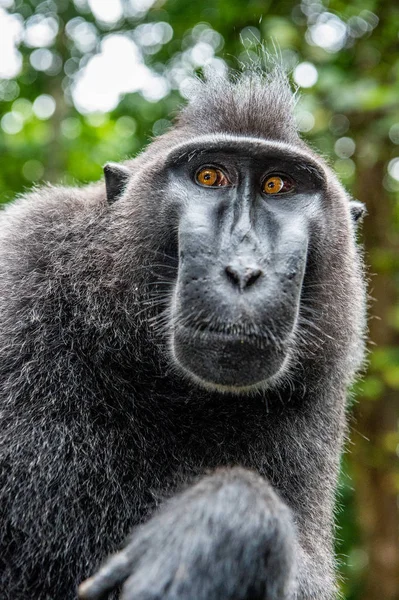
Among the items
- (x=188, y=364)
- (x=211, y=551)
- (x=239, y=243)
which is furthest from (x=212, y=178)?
(x=211, y=551)

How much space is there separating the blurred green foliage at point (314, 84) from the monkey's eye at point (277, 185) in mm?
2869

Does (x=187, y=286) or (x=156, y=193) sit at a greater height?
(x=156, y=193)

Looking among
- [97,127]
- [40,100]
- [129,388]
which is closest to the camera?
[129,388]

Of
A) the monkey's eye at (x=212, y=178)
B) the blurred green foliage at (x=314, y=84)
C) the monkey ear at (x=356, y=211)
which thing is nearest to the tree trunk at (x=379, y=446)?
the blurred green foliage at (x=314, y=84)

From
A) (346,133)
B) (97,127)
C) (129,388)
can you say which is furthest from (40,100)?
(129,388)

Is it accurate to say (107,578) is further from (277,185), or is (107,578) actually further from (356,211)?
(356,211)

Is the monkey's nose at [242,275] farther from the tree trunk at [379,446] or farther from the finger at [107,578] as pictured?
the tree trunk at [379,446]

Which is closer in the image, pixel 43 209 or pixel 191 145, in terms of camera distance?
pixel 191 145

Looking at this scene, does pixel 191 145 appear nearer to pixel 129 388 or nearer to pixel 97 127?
pixel 129 388

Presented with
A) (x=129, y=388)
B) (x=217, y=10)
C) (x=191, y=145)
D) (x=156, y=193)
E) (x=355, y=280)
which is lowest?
(x=129, y=388)

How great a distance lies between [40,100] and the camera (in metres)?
11.9

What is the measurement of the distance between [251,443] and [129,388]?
671mm

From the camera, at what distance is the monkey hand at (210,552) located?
2.64 meters

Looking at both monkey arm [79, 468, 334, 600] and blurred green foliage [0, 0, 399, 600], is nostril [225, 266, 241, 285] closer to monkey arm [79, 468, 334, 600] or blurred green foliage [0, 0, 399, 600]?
monkey arm [79, 468, 334, 600]
